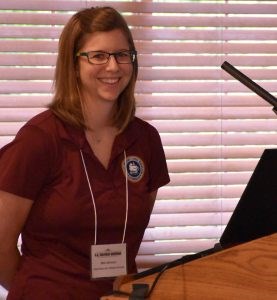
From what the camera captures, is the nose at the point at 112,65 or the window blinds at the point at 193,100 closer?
the nose at the point at 112,65

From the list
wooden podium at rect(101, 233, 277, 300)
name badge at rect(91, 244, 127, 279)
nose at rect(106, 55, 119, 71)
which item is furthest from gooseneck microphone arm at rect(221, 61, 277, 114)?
name badge at rect(91, 244, 127, 279)

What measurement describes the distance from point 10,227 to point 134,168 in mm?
415

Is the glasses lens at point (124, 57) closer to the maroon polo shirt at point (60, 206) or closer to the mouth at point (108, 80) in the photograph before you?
the mouth at point (108, 80)

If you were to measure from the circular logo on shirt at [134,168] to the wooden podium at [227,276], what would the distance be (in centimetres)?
61

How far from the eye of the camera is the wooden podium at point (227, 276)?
1068 millimetres

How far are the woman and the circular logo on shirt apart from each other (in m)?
0.01

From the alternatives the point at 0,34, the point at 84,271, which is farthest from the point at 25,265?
the point at 0,34


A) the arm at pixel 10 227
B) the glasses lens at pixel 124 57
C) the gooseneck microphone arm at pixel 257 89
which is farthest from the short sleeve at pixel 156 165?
the gooseneck microphone arm at pixel 257 89

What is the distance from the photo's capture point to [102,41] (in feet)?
5.14

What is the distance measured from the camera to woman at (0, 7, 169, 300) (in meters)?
1.54

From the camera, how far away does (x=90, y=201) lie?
1562mm

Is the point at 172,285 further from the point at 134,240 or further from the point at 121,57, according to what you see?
the point at 121,57

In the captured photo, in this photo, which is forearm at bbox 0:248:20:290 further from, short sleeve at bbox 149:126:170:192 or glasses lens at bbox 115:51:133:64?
glasses lens at bbox 115:51:133:64

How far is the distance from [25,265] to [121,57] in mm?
674
